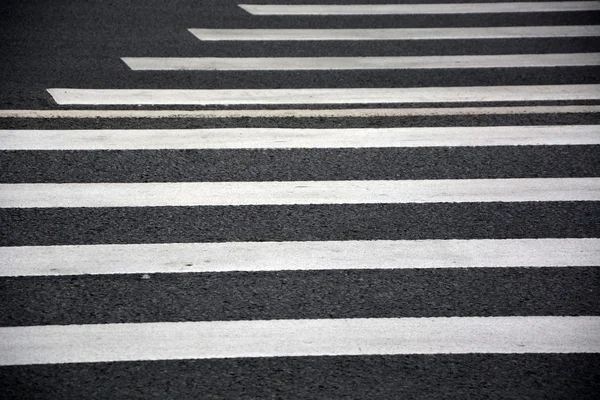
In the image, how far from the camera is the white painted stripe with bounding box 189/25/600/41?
917 centimetres

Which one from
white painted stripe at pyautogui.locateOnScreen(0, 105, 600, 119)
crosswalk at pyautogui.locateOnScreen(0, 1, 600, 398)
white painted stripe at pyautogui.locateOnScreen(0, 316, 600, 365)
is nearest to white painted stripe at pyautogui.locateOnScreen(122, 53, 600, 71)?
crosswalk at pyautogui.locateOnScreen(0, 1, 600, 398)

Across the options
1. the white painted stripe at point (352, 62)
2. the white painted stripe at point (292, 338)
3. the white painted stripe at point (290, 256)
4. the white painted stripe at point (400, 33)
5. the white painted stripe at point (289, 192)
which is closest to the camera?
the white painted stripe at point (292, 338)

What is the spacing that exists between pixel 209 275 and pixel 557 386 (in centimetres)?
182

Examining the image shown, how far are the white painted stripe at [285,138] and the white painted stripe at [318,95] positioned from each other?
2.09 feet

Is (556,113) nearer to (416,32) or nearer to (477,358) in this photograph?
(416,32)

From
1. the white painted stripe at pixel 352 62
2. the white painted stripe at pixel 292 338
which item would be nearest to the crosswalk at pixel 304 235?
the white painted stripe at pixel 292 338

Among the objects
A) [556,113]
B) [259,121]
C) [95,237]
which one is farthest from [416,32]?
[95,237]

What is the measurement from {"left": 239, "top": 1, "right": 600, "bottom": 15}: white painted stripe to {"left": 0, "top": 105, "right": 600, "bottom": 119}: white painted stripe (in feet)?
10.6

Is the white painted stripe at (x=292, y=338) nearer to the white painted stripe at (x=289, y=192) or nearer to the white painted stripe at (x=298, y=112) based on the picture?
the white painted stripe at (x=289, y=192)

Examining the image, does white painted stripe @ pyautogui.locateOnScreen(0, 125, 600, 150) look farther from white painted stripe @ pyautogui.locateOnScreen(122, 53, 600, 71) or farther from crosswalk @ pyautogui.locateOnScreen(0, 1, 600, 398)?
white painted stripe @ pyautogui.locateOnScreen(122, 53, 600, 71)

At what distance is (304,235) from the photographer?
5223 millimetres

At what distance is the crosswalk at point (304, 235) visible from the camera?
4.15m

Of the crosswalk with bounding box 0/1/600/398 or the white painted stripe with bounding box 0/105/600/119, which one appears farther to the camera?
the white painted stripe with bounding box 0/105/600/119

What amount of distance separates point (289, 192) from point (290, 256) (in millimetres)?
872
